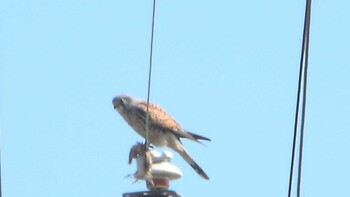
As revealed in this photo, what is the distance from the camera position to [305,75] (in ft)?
24.5

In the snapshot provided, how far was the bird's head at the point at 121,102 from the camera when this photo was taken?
1180cm

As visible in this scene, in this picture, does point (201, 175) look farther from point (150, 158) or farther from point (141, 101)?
point (150, 158)

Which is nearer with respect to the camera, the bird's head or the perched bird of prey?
the perched bird of prey

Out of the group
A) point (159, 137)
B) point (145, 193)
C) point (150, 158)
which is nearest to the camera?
point (145, 193)

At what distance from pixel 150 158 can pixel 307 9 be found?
1302 millimetres

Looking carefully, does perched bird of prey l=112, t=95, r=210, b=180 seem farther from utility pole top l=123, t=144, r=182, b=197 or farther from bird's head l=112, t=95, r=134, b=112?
utility pole top l=123, t=144, r=182, b=197

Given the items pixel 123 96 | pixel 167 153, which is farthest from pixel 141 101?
pixel 167 153

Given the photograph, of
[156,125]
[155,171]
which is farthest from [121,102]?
[155,171]

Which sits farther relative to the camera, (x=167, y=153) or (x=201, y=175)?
(x=201, y=175)

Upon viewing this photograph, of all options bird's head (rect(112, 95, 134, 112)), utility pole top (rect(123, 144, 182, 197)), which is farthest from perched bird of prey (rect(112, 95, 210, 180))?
utility pole top (rect(123, 144, 182, 197))

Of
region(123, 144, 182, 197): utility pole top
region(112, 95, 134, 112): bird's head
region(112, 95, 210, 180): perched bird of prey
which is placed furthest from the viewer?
region(112, 95, 134, 112): bird's head

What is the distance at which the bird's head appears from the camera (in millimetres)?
11805

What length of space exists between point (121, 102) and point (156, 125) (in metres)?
0.66

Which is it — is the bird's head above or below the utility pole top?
below
